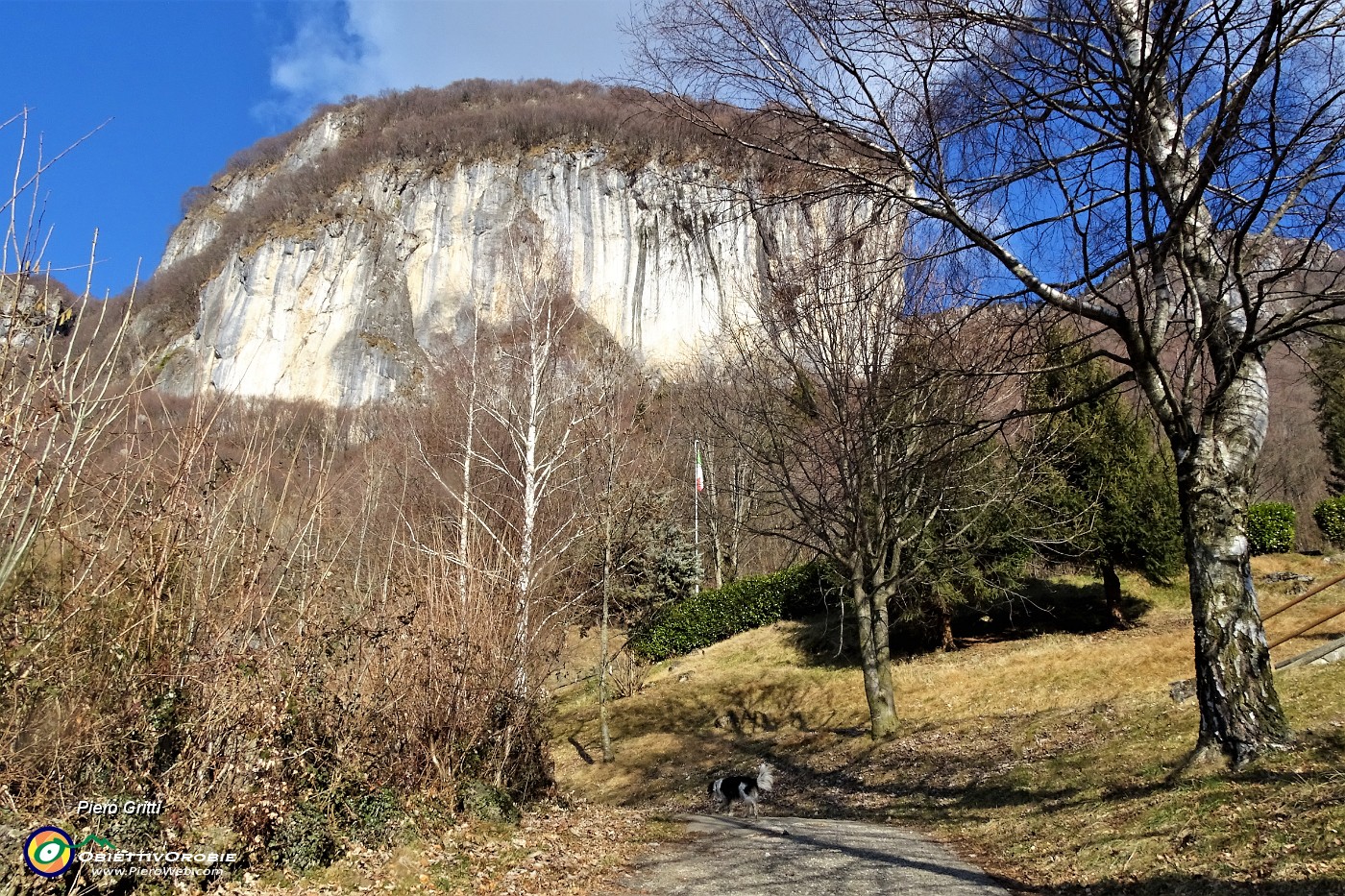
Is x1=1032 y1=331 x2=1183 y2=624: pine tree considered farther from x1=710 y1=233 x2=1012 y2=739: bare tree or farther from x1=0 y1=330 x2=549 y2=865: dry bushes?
x1=0 y1=330 x2=549 y2=865: dry bushes

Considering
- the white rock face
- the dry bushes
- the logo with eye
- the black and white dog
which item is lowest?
the black and white dog

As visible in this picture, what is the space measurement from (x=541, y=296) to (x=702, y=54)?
8.47 metres

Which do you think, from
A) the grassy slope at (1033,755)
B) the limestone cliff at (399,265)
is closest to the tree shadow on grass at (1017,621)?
the grassy slope at (1033,755)

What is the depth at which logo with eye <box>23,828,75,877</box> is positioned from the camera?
133 inches

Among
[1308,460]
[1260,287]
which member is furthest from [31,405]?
[1308,460]

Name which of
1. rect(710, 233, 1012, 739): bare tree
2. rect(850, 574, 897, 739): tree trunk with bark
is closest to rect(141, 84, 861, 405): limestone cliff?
rect(710, 233, 1012, 739): bare tree

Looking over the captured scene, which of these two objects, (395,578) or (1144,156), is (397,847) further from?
(1144,156)

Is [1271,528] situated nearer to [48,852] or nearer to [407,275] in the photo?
[48,852]

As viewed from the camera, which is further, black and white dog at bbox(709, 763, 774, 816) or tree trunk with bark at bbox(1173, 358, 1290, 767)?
black and white dog at bbox(709, 763, 774, 816)

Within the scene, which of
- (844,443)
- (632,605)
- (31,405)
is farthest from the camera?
(632,605)

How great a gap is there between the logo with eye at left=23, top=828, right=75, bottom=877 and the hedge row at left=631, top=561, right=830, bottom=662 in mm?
16955

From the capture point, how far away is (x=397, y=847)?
5.02 meters

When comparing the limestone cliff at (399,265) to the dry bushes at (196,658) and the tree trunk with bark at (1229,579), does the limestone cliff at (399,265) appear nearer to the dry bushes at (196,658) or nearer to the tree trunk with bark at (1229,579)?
the tree trunk with bark at (1229,579)


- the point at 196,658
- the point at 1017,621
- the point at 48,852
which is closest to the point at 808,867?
the point at 196,658
